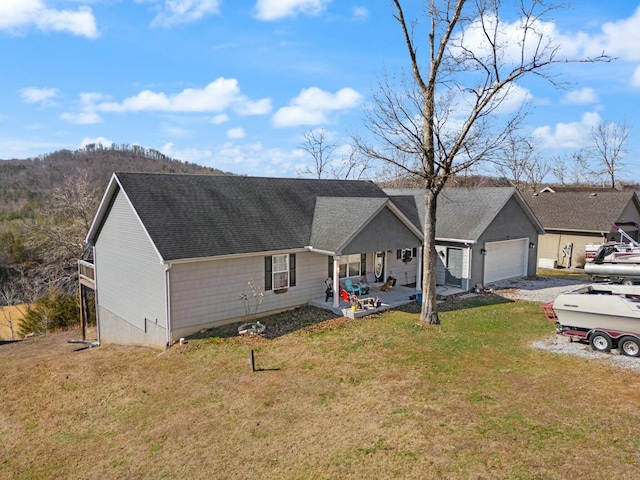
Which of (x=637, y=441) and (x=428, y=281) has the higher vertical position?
(x=428, y=281)

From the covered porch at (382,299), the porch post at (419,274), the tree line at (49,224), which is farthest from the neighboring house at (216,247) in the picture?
the tree line at (49,224)

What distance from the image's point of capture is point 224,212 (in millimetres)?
18156

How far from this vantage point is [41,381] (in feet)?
45.7

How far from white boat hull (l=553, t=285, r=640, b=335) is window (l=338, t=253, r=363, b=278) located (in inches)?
372

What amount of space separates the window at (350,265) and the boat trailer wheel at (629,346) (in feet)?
35.3

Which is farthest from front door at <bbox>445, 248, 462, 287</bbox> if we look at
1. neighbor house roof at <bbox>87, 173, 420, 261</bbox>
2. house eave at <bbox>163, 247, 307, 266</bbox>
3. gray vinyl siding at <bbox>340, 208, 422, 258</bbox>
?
house eave at <bbox>163, 247, 307, 266</bbox>

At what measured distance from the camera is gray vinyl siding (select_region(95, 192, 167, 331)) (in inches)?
640

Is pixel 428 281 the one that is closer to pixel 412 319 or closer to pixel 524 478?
pixel 412 319

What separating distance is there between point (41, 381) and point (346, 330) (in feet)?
32.8

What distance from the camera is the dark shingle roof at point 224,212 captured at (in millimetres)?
16016

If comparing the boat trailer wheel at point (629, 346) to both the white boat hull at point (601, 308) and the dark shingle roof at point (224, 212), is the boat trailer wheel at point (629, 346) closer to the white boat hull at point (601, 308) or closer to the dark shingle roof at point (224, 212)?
the white boat hull at point (601, 308)

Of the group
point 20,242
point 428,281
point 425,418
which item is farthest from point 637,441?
point 20,242

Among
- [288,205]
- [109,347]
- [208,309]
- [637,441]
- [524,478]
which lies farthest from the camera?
[288,205]

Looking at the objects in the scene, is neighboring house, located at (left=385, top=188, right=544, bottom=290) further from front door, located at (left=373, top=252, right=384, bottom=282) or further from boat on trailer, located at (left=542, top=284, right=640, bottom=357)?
boat on trailer, located at (left=542, top=284, right=640, bottom=357)
